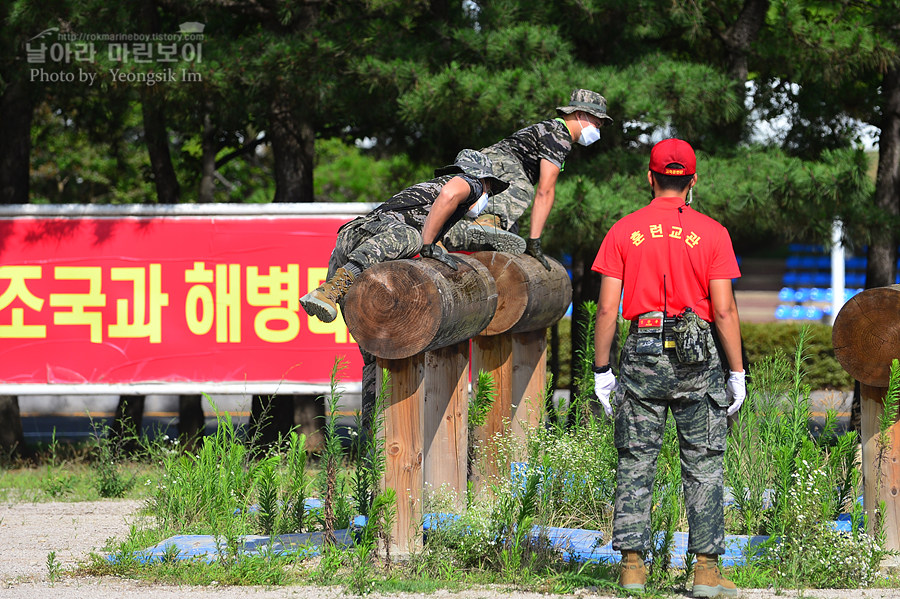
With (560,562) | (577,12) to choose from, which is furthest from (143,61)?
(560,562)

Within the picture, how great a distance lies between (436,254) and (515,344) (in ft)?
5.68

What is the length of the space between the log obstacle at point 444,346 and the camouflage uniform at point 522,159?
0.37 meters

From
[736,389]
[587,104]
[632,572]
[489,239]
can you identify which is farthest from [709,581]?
[587,104]

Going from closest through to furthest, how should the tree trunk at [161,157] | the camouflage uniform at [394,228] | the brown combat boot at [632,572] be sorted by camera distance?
the brown combat boot at [632,572]
the camouflage uniform at [394,228]
the tree trunk at [161,157]

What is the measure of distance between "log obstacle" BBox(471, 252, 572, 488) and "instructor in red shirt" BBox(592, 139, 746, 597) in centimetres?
157

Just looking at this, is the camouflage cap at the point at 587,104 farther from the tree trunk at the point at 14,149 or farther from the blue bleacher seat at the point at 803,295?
the blue bleacher seat at the point at 803,295

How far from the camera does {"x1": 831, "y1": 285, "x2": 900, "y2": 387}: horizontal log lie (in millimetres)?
4969

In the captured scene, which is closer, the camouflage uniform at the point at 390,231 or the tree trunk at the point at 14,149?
the camouflage uniform at the point at 390,231

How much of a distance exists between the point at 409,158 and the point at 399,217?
5.53 metres

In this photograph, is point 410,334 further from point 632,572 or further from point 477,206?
point 632,572

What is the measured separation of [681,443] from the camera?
14.1 feet

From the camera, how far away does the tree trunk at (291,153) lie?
9.76 m

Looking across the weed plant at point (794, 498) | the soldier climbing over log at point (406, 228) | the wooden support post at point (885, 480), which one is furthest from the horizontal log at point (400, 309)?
the wooden support post at point (885, 480)

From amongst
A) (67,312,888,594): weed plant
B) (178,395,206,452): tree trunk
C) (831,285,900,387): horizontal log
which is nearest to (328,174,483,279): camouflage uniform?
(67,312,888,594): weed plant
